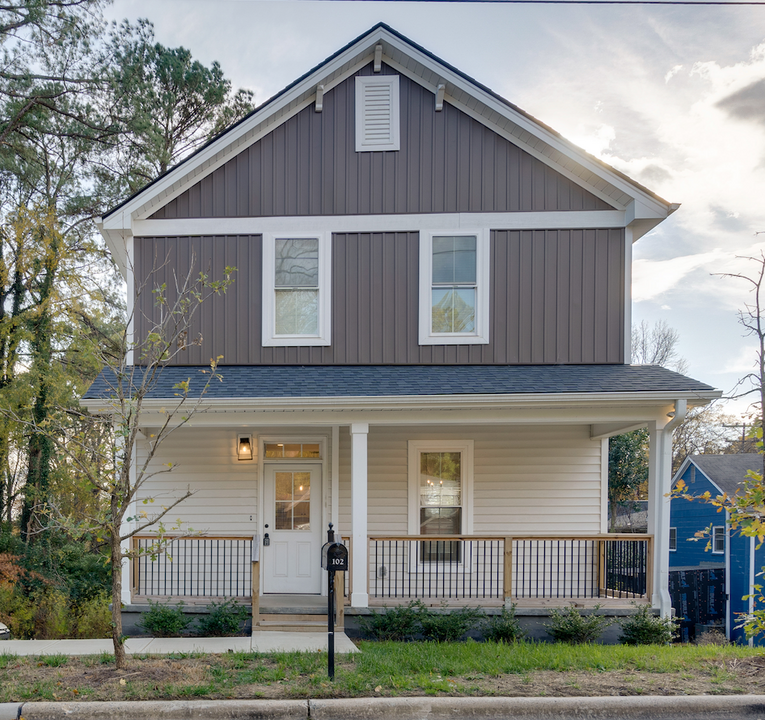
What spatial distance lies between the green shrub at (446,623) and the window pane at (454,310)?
4.07 m

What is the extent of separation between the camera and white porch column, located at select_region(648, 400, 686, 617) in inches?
305

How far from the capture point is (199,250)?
9.40m

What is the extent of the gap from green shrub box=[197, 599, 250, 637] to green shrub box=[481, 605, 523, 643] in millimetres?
3087

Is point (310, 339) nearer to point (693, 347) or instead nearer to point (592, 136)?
point (592, 136)

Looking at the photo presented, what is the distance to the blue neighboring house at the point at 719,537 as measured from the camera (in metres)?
17.4

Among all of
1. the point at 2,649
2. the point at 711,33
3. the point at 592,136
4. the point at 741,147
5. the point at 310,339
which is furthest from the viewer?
the point at 592,136

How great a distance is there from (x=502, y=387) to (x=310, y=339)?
3.05 m

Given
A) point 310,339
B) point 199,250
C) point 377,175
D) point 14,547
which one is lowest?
point 14,547

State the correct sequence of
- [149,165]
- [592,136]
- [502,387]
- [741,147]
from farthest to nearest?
[149,165] < [592,136] < [741,147] < [502,387]

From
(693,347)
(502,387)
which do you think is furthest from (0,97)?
(693,347)

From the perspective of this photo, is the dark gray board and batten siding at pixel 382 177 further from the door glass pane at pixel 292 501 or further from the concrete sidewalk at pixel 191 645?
the concrete sidewalk at pixel 191 645

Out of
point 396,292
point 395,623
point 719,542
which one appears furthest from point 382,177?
point 719,542

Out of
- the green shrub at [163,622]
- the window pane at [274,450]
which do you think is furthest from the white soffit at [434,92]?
the green shrub at [163,622]

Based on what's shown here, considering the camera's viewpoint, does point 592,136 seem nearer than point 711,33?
No
